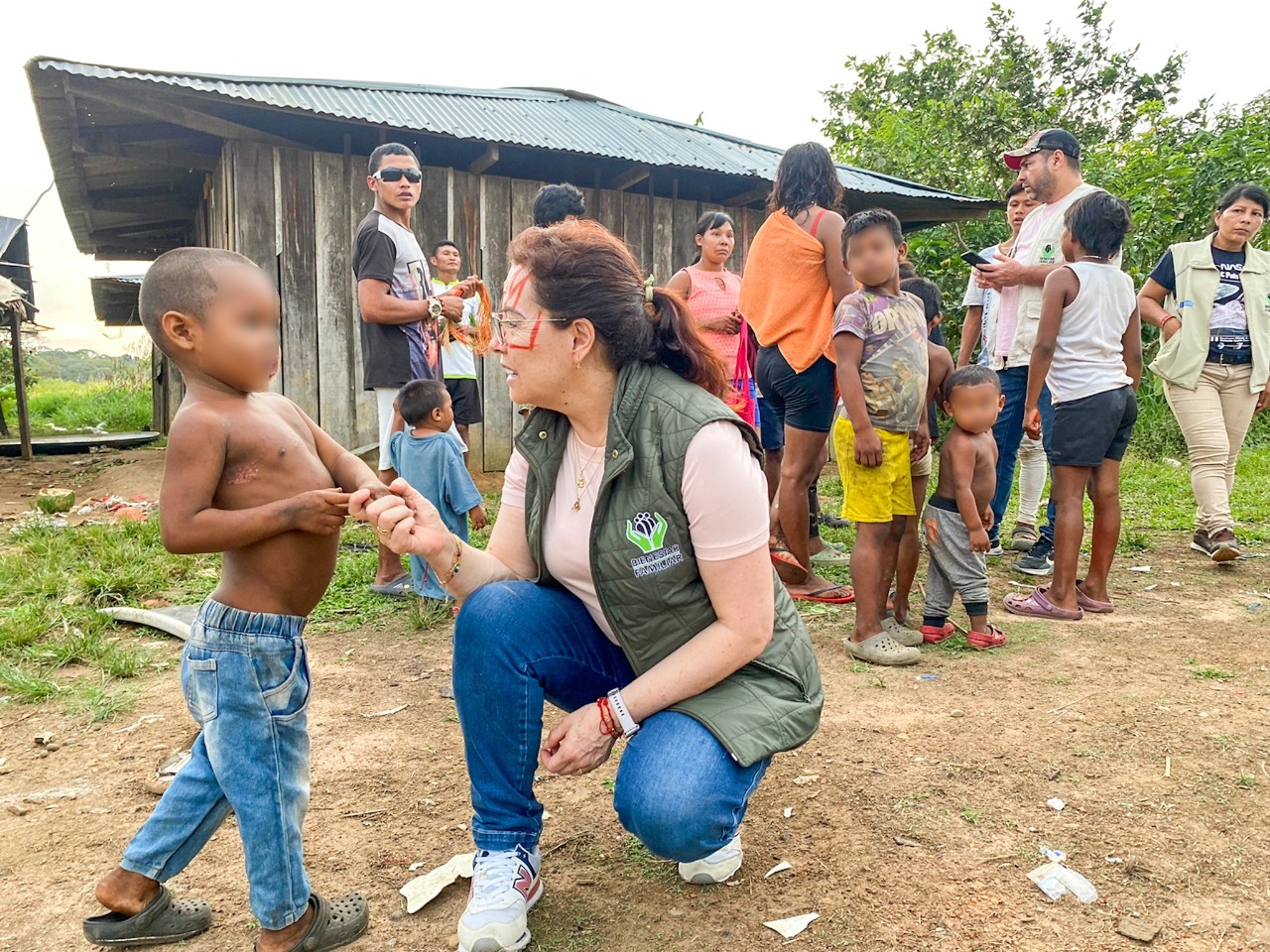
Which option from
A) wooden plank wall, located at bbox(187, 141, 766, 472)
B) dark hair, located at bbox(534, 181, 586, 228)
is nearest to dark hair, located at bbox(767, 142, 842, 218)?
dark hair, located at bbox(534, 181, 586, 228)

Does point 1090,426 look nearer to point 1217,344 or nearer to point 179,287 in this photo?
point 1217,344

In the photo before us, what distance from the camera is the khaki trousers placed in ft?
15.9

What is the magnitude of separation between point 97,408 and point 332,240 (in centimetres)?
1632

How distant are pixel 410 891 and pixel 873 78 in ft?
60.7

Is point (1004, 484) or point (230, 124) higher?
point (230, 124)

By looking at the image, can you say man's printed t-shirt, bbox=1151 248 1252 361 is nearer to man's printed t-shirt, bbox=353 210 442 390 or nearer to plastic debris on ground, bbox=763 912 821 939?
man's printed t-shirt, bbox=353 210 442 390

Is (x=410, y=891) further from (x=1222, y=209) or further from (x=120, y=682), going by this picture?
(x=1222, y=209)

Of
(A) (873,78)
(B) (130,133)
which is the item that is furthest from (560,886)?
(A) (873,78)

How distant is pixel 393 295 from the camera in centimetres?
401

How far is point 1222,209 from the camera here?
4.70 metres

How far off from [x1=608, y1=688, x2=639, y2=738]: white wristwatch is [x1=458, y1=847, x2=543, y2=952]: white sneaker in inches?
14.9

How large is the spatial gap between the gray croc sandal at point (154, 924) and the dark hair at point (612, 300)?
59.0 inches

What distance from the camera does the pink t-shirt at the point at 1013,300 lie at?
4.59 metres

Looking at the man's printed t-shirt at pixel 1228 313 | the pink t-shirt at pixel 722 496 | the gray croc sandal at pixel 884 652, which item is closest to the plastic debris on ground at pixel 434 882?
the pink t-shirt at pixel 722 496
